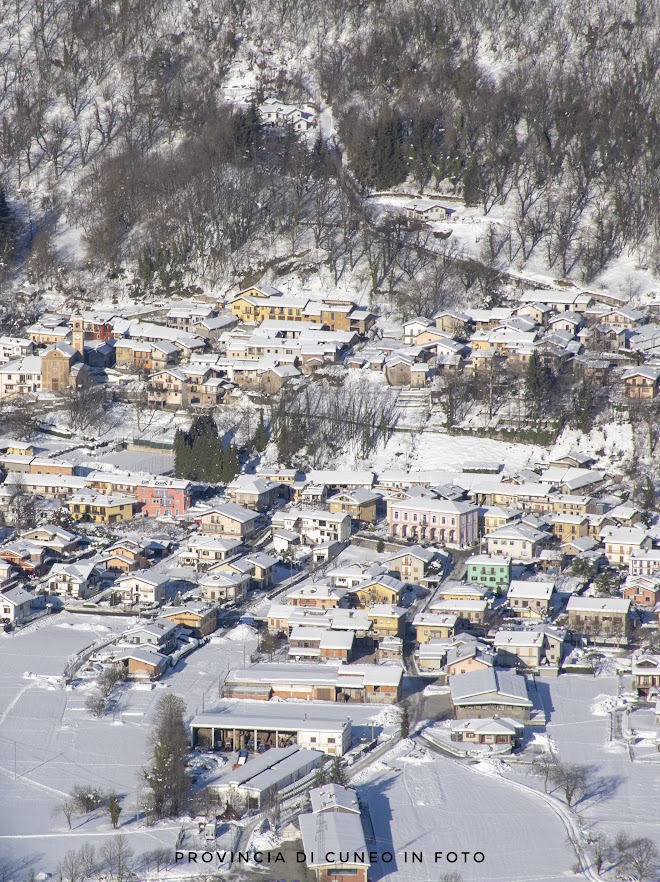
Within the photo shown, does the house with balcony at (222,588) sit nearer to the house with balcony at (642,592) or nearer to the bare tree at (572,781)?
the house with balcony at (642,592)

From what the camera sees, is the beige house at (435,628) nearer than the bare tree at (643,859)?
No

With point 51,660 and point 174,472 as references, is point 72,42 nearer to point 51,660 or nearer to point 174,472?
point 174,472

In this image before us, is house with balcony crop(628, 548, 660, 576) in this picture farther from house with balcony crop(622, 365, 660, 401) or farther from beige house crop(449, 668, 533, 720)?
house with balcony crop(622, 365, 660, 401)

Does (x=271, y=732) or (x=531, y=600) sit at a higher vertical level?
(x=531, y=600)

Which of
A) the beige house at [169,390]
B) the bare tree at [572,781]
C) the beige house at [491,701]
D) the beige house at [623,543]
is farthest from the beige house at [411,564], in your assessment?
the beige house at [169,390]

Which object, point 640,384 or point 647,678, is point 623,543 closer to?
point 647,678

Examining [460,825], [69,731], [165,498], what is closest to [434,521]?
[165,498]

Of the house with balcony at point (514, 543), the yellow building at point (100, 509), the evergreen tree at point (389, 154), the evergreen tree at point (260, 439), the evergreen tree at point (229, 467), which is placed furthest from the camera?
the evergreen tree at point (389, 154)
